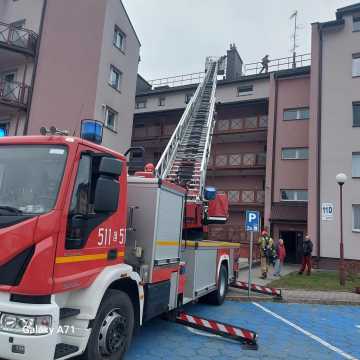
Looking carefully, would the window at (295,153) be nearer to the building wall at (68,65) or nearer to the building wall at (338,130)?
the building wall at (338,130)

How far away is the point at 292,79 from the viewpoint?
24609 millimetres

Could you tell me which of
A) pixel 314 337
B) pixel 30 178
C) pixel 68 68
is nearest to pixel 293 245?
pixel 68 68

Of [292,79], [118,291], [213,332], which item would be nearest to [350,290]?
[213,332]

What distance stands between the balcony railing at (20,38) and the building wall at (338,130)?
51.7 ft

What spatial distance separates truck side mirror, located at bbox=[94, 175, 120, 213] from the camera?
4234 millimetres

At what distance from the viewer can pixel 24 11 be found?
22.7m

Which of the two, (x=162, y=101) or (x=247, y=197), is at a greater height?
(x=162, y=101)

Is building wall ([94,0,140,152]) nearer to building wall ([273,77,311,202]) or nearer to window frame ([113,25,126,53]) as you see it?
window frame ([113,25,126,53])

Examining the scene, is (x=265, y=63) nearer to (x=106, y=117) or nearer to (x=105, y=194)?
(x=106, y=117)

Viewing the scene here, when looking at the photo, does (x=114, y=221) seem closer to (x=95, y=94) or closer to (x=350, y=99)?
(x=95, y=94)

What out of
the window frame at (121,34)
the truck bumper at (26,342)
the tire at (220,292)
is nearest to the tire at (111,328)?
the truck bumper at (26,342)

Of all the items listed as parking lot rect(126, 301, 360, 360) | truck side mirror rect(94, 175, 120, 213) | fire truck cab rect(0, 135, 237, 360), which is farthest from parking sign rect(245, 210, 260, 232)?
truck side mirror rect(94, 175, 120, 213)

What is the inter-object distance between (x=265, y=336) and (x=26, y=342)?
493 centimetres

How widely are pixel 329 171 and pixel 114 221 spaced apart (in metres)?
17.7
